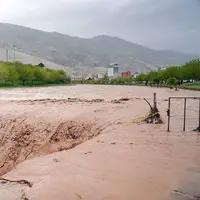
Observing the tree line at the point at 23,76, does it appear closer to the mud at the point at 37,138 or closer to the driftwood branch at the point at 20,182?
the mud at the point at 37,138

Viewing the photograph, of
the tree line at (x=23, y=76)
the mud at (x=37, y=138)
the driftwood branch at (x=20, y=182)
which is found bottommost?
the mud at (x=37, y=138)

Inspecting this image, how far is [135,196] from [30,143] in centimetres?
811

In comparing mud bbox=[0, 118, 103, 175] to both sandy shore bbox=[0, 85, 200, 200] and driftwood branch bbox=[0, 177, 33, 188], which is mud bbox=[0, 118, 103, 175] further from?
driftwood branch bbox=[0, 177, 33, 188]

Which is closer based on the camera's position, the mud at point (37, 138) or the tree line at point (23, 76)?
the mud at point (37, 138)

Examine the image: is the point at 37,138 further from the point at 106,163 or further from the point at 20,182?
the point at 20,182

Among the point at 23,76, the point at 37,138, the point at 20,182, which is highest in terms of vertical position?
the point at 23,76

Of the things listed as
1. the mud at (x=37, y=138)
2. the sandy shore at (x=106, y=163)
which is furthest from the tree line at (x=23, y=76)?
the sandy shore at (x=106, y=163)

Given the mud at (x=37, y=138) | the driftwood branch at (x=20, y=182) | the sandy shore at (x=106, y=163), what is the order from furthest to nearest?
the mud at (x=37, y=138)
the driftwood branch at (x=20, y=182)
the sandy shore at (x=106, y=163)

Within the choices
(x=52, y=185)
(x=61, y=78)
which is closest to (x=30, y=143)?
(x=52, y=185)

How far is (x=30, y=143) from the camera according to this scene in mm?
12328

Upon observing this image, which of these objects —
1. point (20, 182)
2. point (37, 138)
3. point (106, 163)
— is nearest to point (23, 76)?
point (37, 138)

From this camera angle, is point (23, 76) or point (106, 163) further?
point (23, 76)

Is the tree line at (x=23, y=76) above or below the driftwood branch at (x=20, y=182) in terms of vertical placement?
above

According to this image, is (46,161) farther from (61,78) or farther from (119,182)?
(61,78)
